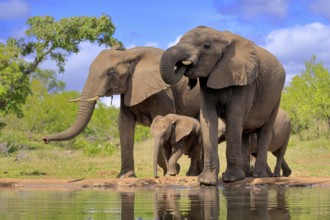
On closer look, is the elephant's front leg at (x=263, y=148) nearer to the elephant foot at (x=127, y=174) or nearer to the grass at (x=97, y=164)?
the elephant foot at (x=127, y=174)

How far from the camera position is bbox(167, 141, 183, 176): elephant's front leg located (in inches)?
578

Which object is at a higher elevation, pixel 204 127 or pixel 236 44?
pixel 236 44

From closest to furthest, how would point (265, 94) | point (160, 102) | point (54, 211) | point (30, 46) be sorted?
point (54, 211), point (265, 94), point (160, 102), point (30, 46)

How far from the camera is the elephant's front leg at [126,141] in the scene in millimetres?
15223

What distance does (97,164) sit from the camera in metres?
23.7

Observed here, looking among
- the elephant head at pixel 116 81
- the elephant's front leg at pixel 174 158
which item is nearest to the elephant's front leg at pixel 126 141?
the elephant head at pixel 116 81

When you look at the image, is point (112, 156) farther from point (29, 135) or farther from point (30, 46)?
point (29, 135)

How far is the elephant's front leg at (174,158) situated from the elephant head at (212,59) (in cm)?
235

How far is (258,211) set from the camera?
757 cm

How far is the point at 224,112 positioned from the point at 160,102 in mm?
2767

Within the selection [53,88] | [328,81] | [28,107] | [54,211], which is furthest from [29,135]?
[53,88]

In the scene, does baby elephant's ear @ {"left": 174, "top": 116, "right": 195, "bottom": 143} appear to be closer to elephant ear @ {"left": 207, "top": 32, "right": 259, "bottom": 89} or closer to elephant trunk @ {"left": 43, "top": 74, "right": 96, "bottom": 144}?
elephant trunk @ {"left": 43, "top": 74, "right": 96, "bottom": 144}

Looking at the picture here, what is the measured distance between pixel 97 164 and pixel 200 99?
1009 cm

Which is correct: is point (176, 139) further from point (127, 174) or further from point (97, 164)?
point (97, 164)
